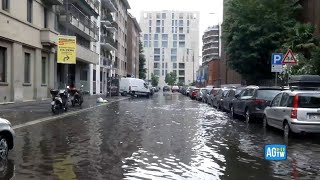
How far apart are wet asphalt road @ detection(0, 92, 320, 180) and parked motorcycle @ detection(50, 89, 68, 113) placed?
21.3 ft

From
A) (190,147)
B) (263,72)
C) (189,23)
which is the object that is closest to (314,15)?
(263,72)

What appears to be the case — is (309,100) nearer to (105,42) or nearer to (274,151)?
(274,151)

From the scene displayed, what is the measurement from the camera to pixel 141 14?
17938cm

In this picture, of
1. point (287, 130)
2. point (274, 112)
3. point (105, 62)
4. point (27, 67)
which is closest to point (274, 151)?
point (287, 130)

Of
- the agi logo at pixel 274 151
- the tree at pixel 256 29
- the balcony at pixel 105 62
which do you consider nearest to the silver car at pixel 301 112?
the agi logo at pixel 274 151

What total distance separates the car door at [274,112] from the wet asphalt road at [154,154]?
40cm

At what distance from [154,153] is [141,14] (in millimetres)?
172506

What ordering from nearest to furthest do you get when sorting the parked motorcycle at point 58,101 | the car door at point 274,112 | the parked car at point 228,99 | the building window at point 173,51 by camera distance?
1. the car door at point 274,112
2. the parked motorcycle at point 58,101
3. the parked car at point 228,99
4. the building window at point 173,51

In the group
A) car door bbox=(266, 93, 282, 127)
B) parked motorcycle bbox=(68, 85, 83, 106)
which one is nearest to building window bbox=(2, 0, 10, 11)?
parked motorcycle bbox=(68, 85, 83, 106)

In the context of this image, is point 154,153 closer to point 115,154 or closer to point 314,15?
point 115,154

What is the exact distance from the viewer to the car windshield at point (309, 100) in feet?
42.0

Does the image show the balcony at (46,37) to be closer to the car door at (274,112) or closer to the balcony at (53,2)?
the balcony at (53,2)

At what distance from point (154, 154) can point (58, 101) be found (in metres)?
13.1

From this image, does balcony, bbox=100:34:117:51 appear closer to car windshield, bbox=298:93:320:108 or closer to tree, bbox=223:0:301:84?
tree, bbox=223:0:301:84
